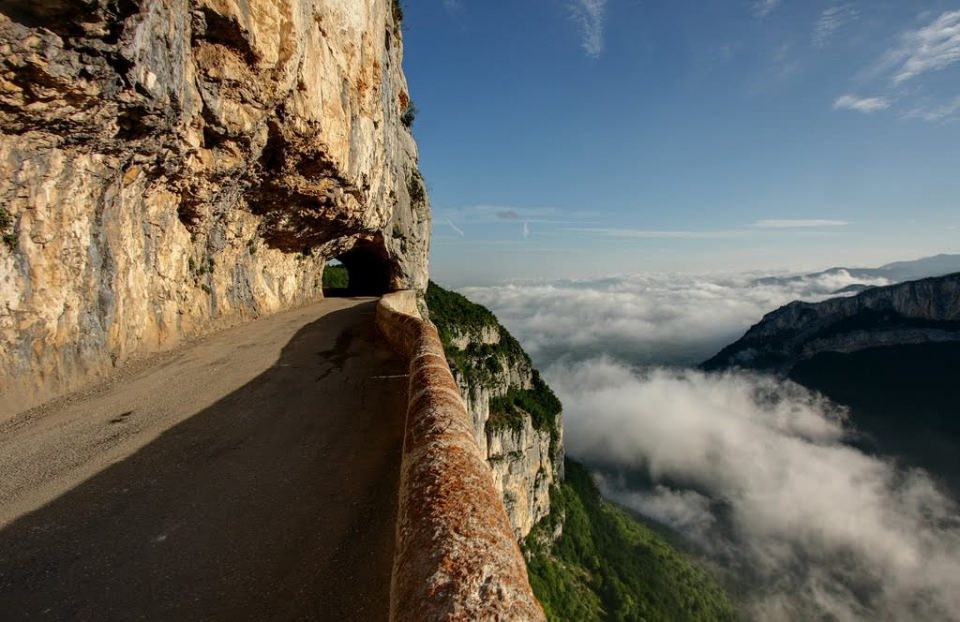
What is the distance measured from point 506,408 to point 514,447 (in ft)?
16.5

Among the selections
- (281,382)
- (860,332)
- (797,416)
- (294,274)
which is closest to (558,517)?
(294,274)

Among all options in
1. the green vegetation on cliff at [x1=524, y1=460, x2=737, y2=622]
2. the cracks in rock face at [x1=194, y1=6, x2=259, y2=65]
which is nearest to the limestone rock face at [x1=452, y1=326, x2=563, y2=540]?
the green vegetation on cliff at [x1=524, y1=460, x2=737, y2=622]

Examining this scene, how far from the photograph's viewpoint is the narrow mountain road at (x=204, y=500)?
3414 mm

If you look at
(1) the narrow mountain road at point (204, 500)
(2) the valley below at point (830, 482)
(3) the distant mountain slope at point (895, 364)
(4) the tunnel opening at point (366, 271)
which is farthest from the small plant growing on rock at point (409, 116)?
(3) the distant mountain slope at point (895, 364)

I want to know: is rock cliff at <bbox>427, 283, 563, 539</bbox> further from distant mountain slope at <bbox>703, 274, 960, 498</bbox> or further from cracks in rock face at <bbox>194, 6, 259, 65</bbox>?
distant mountain slope at <bbox>703, 274, 960, 498</bbox>

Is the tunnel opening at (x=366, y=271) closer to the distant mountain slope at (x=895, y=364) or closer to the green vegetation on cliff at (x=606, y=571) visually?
the green vegetation on cliff at (x=606, y=571)

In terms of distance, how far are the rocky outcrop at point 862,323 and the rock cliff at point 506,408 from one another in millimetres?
108075

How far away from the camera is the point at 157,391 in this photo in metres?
8.38

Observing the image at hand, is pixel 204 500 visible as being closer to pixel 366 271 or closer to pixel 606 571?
pixel 366 271

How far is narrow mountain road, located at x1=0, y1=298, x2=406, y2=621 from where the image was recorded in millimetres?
3414

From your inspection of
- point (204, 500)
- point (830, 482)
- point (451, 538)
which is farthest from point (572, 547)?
point (830, 482)

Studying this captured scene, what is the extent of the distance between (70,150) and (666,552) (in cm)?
8634

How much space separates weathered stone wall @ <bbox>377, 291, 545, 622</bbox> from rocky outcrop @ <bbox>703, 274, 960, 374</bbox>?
147 metres

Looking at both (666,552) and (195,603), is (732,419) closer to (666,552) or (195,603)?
(666,552)
